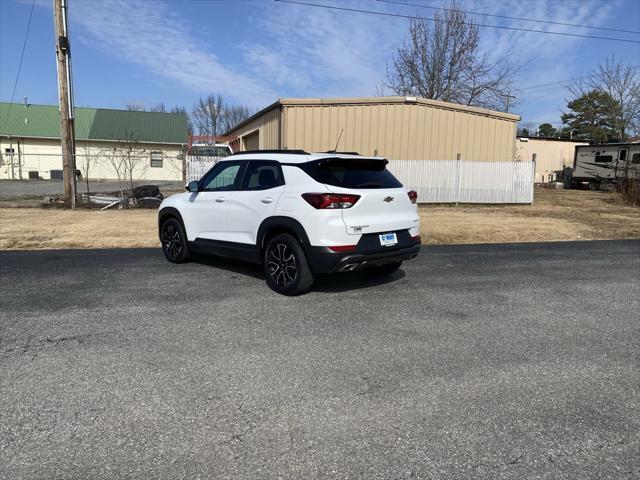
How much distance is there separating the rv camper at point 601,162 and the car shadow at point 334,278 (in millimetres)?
28113

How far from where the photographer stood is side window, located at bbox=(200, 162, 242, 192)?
685cm

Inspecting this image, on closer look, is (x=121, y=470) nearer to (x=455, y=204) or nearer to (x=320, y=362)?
(x=320, y=362)

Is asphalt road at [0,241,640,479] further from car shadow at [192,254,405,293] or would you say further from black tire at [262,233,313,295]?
black tire at [262,233,313,295]

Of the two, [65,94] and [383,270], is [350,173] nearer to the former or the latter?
[383,270]

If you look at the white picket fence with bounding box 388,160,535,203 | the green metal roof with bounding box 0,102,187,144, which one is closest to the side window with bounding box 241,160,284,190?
the white picket fence with bounding box 388,160,535,203

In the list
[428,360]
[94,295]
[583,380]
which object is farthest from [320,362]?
[94,295]

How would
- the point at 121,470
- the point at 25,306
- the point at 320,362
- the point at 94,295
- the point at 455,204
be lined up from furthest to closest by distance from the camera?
the point at 455,204 < the point at 94,295 < the point at 25,306 < the point at 320,362 < the point at 121,470

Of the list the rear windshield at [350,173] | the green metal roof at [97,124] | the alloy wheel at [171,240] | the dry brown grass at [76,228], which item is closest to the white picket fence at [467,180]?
the dry brown grass at [76,228]

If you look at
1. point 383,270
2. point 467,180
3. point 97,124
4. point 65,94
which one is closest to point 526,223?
point 467,180

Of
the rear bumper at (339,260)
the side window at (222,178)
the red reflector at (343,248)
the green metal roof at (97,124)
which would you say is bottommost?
the rear bumper at (339,260)

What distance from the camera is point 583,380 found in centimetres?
375

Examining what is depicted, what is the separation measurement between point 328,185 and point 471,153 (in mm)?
16904

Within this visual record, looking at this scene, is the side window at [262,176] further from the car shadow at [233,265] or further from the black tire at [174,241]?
the black tire at [174,241]

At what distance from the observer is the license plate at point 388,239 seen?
230 inches
